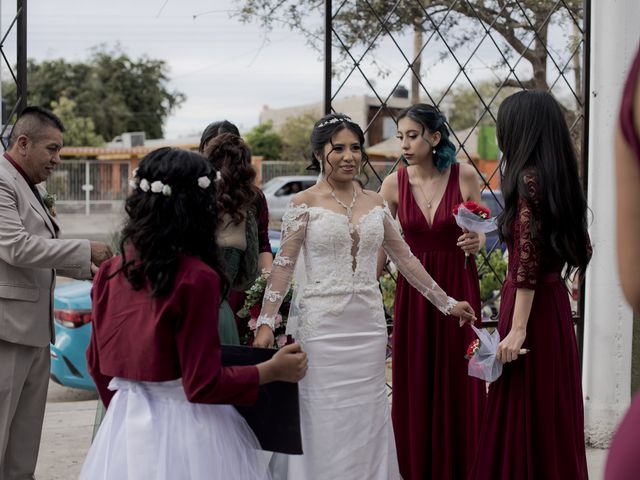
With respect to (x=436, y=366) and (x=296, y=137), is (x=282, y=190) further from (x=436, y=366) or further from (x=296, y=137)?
(x=436, y=366)

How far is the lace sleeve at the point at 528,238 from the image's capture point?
3.62 metres

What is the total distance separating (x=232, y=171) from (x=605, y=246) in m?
2.38

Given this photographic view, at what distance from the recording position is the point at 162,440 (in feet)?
8.71

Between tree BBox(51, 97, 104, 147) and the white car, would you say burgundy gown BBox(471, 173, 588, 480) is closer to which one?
the white car

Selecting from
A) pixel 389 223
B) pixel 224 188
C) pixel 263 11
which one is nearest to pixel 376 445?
pixel 389 223

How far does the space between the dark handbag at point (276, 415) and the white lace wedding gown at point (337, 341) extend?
3.06ft

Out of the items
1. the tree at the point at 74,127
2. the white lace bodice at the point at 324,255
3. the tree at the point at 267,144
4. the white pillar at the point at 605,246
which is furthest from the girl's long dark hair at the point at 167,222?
the tree at the point at 74,127

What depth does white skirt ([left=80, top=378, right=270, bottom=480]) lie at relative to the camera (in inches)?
104

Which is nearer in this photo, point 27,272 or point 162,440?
point 162,440

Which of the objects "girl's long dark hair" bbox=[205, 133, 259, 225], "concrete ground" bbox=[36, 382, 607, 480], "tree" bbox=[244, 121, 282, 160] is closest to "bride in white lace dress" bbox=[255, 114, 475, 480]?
"girl's long dark hair" bbox=[205, 133, 259, 225]

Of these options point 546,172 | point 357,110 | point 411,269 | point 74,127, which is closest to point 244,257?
point 411,269

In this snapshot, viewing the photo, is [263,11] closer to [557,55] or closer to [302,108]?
[557,55]

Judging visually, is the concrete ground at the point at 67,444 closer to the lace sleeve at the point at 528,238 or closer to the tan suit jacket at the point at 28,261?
the tan suit jacket at the point at 28,261

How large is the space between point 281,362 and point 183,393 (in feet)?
1.04
